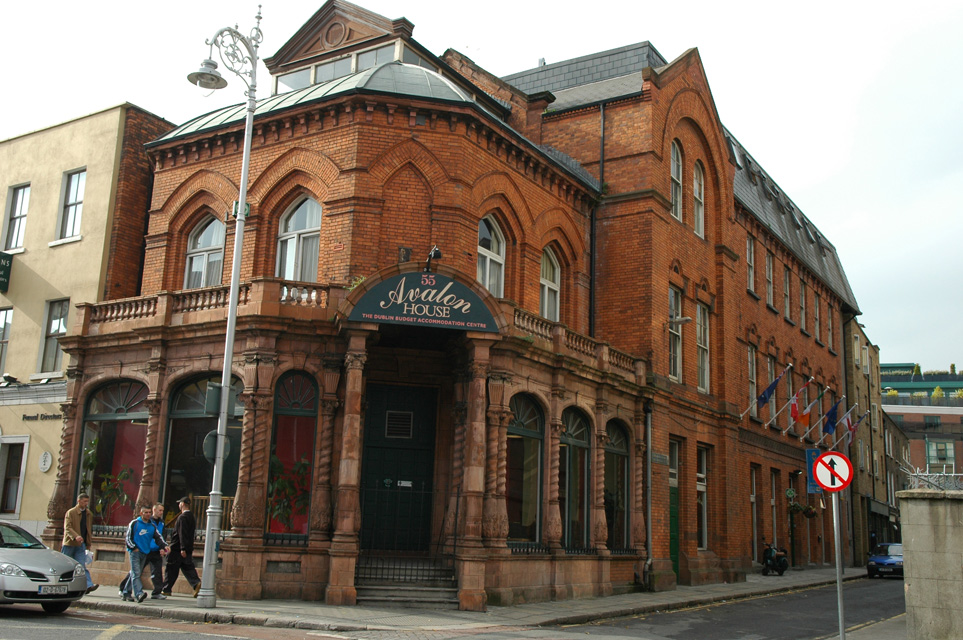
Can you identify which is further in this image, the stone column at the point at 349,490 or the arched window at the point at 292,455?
the arched window at the point at 292,455

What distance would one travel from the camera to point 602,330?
954 inches

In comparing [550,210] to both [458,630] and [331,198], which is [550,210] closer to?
[331,198]

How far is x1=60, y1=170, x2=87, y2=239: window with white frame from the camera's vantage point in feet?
76.7

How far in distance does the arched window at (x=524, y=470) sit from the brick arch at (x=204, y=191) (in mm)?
8204

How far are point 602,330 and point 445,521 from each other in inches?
334

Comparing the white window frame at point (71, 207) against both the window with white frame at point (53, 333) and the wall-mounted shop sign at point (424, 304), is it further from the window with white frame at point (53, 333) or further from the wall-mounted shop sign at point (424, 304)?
the wall-mounted shop sign at point (424, 304)

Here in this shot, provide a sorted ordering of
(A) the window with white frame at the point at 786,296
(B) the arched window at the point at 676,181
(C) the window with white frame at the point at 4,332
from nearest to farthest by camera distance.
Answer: (C) the window with white frame at the point at 4,332, (B) the arched window at the point at 676,181, (A) the window with white frame at the point at 786,296

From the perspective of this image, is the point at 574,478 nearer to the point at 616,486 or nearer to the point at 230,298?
the point at 616,486

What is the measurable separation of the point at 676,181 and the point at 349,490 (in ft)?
50.8

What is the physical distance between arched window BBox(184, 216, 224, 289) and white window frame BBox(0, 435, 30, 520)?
19.3 feet

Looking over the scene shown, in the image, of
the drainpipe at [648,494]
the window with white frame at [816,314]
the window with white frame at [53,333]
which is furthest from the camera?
the window with white frame at [816,314]

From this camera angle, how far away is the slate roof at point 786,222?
33.9 metres

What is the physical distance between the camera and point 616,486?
2211 cm

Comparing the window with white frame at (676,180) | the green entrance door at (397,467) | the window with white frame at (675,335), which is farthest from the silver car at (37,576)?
the window with white frame at (676,180)
